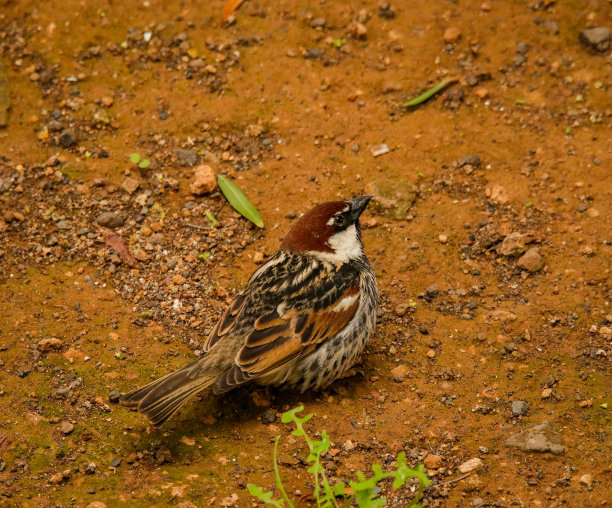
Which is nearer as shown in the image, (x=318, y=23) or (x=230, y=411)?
(x=230, y=411)

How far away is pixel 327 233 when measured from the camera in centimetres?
562

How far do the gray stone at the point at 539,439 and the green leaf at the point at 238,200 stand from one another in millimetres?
2785

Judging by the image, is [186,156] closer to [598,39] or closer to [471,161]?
[471,161]

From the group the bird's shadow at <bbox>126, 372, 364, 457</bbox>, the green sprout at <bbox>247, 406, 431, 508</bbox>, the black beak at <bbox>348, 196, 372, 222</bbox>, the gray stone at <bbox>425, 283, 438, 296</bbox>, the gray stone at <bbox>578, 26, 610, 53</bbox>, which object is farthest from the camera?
the gray stone at <bbox>578, 26, 610, 53</bbox>

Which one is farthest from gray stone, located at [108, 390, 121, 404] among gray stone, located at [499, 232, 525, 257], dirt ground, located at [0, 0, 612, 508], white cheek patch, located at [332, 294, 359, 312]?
gray stone, located at [499, 232, 525, 257]

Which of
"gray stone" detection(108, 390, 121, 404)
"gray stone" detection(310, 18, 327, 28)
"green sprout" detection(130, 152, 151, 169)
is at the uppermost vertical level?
"gray stone" detection(310, 18, 327, 28)

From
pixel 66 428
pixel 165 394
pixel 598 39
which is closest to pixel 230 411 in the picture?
pixel 165 394

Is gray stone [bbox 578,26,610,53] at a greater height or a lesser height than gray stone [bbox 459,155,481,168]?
greater

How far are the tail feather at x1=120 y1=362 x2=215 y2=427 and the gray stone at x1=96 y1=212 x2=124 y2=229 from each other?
1963mm

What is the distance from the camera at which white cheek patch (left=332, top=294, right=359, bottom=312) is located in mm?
5324

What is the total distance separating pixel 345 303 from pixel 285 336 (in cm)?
51

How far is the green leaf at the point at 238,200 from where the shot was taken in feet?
21.4

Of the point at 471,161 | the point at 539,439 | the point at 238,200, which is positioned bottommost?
the point at 539,439

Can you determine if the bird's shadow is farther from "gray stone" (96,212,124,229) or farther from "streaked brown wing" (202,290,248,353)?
"gray stone" (96,212,124,229)
